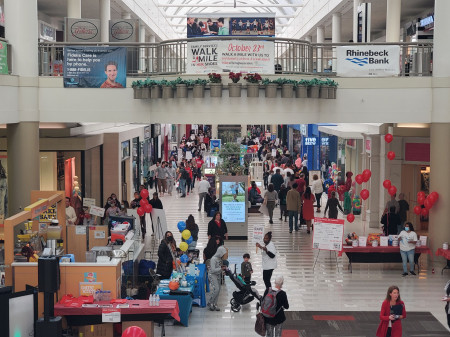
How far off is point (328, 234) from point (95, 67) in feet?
22.8

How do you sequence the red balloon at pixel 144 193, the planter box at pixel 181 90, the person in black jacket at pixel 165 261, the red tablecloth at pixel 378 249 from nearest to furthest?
1. the person in black jacket at pixel 165 261
2. the red tablecloth at pixel 378 249
3. the planter box at pixel 181 90
4. the red balloon at pixel 144 193

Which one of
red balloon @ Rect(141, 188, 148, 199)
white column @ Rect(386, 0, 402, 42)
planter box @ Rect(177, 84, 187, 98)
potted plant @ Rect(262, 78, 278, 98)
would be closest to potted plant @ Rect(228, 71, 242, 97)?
potted plant @ Rect(262, 78, 278, 98)

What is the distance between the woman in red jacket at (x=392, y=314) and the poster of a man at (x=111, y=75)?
10.0 meters

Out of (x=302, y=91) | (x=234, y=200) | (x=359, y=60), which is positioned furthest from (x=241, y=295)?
(x=359, y=60)

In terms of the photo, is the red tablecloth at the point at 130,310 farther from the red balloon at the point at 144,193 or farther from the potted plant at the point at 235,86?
the red balloon at the point at 144,193

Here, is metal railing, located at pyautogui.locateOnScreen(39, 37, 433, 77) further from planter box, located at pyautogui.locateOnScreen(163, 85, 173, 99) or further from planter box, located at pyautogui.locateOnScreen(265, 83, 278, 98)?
planter box, located at pyautogui.locateOnScreen(265, 83, 278, 98)

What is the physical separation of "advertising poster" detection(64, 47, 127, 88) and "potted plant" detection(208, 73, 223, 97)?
2204 mm

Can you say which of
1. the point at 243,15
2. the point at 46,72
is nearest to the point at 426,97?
the point at 46,72

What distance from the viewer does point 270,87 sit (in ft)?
59.1

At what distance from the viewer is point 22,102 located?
1827 centimetres

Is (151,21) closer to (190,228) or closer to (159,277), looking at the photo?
(190,228)

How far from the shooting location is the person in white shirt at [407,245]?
16.5 meters

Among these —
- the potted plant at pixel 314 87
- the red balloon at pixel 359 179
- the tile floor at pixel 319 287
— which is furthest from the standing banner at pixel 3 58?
the red balloon at pixel 359 179

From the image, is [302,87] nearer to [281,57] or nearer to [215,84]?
[281,57]
